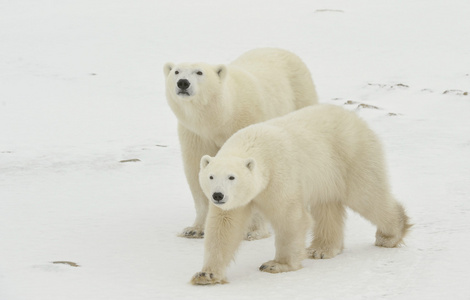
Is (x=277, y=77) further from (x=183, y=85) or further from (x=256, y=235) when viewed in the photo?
(x=256, y=235)

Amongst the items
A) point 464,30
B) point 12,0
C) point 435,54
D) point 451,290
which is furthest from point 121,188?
point 12,0

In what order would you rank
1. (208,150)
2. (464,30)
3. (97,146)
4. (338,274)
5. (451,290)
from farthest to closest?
1. (464,30)
2. (97,146)
3. (208,150)
4. (338,274)
5. (451,290)

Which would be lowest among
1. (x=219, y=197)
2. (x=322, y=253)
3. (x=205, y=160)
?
(x=322, y=253)

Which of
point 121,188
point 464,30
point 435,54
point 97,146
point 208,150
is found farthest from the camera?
point 464,30

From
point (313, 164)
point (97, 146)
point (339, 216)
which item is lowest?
point (97, 146)

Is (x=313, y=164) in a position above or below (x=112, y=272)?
above

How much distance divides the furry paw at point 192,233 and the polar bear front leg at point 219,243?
4.68 ft

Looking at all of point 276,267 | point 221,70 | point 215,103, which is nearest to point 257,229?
point 215,103

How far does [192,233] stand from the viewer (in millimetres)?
7078

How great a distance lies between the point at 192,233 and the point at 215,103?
1171 millimetres

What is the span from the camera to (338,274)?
5738mm

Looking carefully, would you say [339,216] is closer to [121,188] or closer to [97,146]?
[121,188]

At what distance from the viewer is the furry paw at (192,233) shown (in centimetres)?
707

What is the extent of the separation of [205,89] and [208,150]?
1.96 feet
